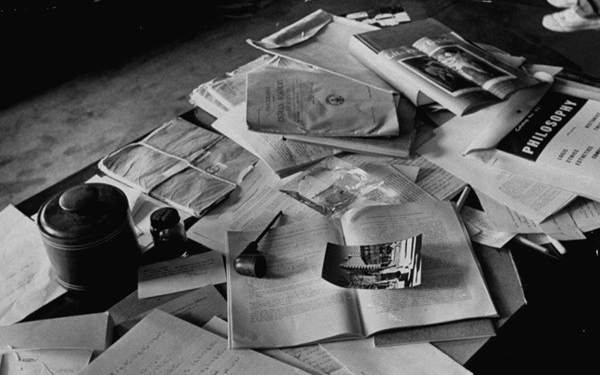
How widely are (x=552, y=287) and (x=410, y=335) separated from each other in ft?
0.85

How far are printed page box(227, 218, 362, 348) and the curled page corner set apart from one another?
530 mm

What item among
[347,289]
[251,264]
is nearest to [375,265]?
[347,289]

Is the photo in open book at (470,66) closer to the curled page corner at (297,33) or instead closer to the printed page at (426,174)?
the printed page at (426,174)

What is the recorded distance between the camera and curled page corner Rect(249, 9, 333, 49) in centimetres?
134

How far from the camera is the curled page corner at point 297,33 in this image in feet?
4.41

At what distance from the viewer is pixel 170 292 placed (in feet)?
2.95

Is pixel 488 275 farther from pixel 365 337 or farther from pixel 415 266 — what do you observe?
pixel 365 337

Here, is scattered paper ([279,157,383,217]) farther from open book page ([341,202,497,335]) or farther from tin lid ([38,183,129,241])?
tin lid ([38,183,129,241])

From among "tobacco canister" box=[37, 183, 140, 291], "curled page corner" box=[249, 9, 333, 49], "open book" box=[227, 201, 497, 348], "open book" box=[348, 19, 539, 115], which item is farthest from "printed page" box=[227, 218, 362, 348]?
"curled page corner" box=[249, 9, 333, 49]

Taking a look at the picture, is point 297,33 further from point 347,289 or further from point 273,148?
point 347,289

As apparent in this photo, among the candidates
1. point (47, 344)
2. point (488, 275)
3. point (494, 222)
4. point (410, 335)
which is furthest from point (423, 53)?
point (47, 344)

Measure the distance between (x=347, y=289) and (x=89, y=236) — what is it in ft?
1.24

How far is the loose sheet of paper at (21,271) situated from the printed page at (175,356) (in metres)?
0.18

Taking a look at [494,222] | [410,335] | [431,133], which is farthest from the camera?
[431,133]
